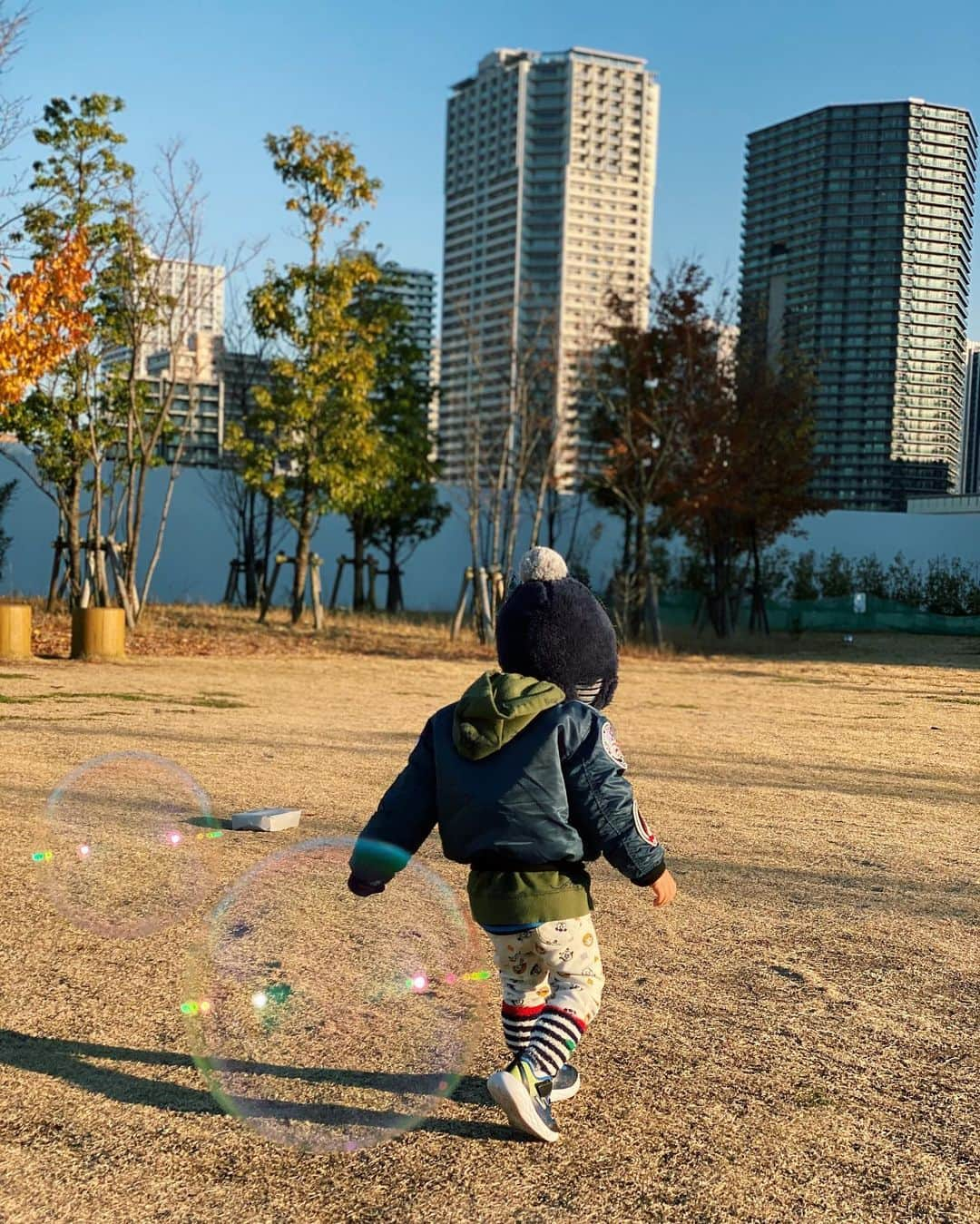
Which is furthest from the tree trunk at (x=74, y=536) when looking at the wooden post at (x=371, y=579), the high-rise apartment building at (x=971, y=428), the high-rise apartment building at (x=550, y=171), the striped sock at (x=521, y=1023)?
the high-rise apartment building at (x=971, y=428)

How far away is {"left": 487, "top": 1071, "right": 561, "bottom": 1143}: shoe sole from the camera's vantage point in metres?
2.55

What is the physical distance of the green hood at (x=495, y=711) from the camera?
258 cm

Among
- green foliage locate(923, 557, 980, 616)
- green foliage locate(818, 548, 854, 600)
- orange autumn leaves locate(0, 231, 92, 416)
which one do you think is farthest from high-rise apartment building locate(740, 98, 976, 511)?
orange autumn leaves locate(0, 231, 92, 416)

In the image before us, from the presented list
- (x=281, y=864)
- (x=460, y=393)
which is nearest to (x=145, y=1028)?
(x=281, y=864)

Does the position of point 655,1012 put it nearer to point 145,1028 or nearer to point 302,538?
point 145,1028

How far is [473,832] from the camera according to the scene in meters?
2.60

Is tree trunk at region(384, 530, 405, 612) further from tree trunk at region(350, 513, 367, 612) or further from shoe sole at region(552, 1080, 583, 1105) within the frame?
shoe sole at region(552, 1080, 583, 1105)

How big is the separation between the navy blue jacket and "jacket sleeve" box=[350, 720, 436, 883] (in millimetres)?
64

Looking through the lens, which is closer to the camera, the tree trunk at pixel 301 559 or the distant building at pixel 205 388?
the distant building at pixel 205 388

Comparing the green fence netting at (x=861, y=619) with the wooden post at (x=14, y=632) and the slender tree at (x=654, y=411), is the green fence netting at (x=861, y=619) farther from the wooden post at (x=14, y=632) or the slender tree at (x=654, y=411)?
the wooden post at (x=14, y=632)

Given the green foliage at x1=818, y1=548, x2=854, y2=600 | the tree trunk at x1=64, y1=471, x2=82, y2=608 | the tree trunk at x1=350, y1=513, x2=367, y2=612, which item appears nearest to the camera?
the tree trunk at x1=64, y1=471, x2=82, y2=608

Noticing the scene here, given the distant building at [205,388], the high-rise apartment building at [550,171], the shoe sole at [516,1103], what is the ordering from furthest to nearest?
the high-rise apartment building at [550,171] → the distant building at [205,388] → the shoe sole at [516,1103]

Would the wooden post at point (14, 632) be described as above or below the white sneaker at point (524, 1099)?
above

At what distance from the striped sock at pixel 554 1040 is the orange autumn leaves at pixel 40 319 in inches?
417
